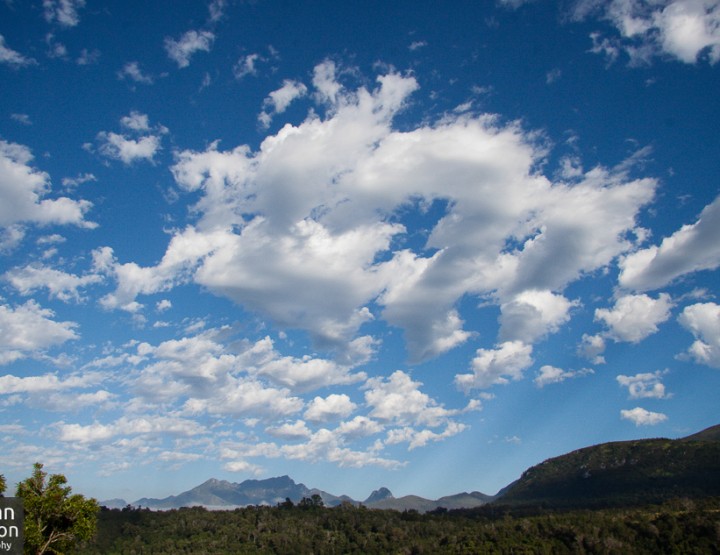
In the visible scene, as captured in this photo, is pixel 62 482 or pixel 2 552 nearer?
pixel 2 552

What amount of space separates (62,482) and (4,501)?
14.7 m

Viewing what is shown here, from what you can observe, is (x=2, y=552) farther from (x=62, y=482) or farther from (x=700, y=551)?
(x=700, y=551)

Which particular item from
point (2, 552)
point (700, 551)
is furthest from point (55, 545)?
point (700, 551)

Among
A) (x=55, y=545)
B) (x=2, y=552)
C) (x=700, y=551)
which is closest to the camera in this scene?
(x=2, y=552)

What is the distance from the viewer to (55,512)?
70.9 m

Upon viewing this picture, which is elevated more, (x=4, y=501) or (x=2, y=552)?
(x=4, y=501)

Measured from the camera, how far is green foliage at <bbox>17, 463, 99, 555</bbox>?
229ft

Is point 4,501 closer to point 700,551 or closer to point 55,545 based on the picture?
point 55,545

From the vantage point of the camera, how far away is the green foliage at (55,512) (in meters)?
69.7

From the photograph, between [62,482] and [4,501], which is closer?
[4,501]

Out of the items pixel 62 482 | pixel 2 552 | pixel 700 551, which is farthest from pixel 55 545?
pixel 700 551

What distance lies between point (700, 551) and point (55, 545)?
713 ft

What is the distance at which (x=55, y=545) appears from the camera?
7219 centimetres

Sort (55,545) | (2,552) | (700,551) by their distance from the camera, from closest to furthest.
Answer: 1. (2,552)
2. (55,545)
3. (700,551)
